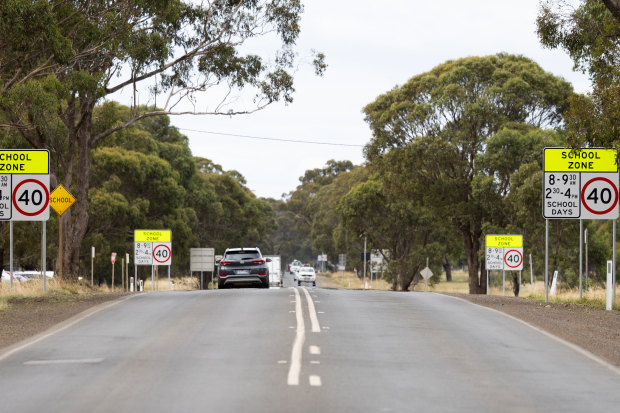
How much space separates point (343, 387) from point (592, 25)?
15.4m

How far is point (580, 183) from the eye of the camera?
22.6 metres

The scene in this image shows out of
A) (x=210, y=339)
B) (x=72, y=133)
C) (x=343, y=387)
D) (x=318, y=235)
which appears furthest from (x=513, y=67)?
(x=318, y=235)

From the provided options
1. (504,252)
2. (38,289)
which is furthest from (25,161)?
(504,252)

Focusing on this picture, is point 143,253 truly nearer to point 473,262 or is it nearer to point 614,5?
point 473,262

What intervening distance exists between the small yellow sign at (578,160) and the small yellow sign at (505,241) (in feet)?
35.9

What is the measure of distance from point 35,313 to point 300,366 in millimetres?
10128

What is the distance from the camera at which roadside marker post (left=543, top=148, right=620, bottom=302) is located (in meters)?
22.4

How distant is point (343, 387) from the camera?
374 inches

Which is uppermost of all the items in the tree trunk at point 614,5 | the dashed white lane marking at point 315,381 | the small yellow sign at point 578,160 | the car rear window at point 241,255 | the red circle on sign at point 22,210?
the tree trunk at point 614,5

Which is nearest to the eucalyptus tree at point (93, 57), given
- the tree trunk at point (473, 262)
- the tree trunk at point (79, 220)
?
the tree trunk at point (79, 220)

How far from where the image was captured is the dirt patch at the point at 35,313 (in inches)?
602

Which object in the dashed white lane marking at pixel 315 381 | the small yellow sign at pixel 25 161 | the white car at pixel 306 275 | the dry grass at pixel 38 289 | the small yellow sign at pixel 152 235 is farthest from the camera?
the white car at pixel 306 275

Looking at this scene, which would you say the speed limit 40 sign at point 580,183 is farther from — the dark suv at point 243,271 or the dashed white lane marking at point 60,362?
the dashed white lane marking at point 60,362

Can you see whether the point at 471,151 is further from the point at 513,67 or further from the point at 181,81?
the point at 181,81
